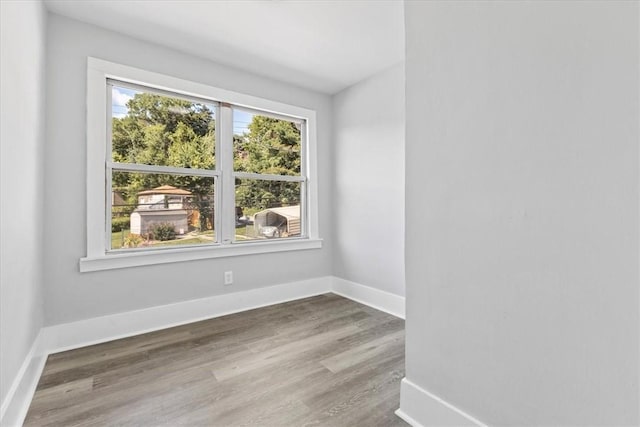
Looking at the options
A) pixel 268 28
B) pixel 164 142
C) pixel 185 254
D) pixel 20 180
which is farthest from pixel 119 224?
pixel 268 28

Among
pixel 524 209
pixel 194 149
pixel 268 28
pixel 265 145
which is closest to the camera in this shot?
pixel 524 209

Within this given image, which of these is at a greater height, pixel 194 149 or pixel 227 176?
pixel 194 149

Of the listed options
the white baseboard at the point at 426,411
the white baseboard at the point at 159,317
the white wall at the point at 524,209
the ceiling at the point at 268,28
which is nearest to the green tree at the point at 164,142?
the ceiling at the point at 268,28

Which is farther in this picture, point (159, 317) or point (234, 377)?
point (159, 317)

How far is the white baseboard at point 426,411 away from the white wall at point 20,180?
1.71 meters

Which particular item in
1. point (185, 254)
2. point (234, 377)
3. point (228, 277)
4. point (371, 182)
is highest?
point (371, 182)

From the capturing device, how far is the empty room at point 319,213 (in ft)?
2.99

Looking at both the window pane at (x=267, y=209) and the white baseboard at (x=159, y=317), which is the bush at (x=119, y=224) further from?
the window pane at (x=267, y=209)

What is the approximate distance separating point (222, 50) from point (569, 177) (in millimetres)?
2704

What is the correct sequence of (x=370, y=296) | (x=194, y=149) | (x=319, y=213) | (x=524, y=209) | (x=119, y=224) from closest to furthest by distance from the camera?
(x=524, y=209), (x=119, y=224), (x=194, y=149), (x=370, y=296), (x=319, y=213)

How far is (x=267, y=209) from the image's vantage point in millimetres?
3295

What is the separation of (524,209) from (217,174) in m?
2.55

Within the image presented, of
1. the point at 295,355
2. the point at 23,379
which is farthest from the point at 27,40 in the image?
the point at 295,355

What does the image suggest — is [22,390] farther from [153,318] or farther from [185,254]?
[185,254]
